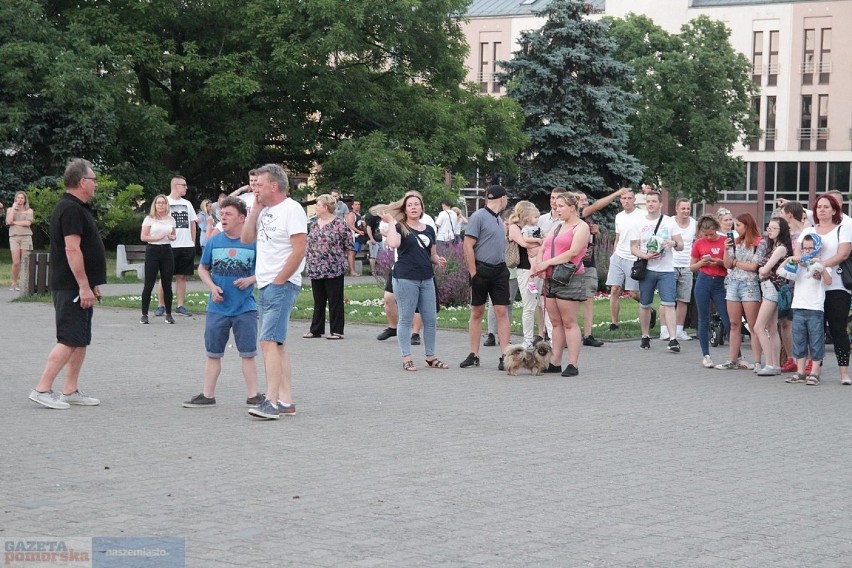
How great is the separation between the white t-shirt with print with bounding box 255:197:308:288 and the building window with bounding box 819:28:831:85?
71.8 m

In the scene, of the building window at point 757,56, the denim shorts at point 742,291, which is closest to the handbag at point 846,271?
the denim shorts at point 742,291

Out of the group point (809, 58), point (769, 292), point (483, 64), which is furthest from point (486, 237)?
point (483, 64)

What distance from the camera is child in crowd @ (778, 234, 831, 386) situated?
1272 centimetres

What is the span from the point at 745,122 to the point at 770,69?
37.4 ft

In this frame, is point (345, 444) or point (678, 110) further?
point (678, 110)

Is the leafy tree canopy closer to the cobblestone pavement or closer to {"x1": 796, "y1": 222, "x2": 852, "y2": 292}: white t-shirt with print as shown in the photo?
the cobblestone pavement

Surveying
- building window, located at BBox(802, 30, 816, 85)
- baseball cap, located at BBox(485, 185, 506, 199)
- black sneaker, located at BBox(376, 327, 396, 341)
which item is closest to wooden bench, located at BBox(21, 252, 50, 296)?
black sneaker, located at BBox(376, 327, 396, 341)

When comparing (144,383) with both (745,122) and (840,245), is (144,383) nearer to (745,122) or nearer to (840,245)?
(840,245)

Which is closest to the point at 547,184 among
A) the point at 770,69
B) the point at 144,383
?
the point at 770,69

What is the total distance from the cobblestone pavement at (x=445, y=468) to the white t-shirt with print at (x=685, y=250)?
362 centimetres

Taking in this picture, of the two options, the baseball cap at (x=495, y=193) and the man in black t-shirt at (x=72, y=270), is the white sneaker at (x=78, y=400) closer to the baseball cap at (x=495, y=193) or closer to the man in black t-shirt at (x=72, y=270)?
the man in black t-shirt at (x=72, y=270)

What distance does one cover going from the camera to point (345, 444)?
8883 mm

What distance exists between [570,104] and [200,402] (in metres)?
41.2

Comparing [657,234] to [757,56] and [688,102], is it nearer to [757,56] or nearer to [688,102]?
[688,102]
